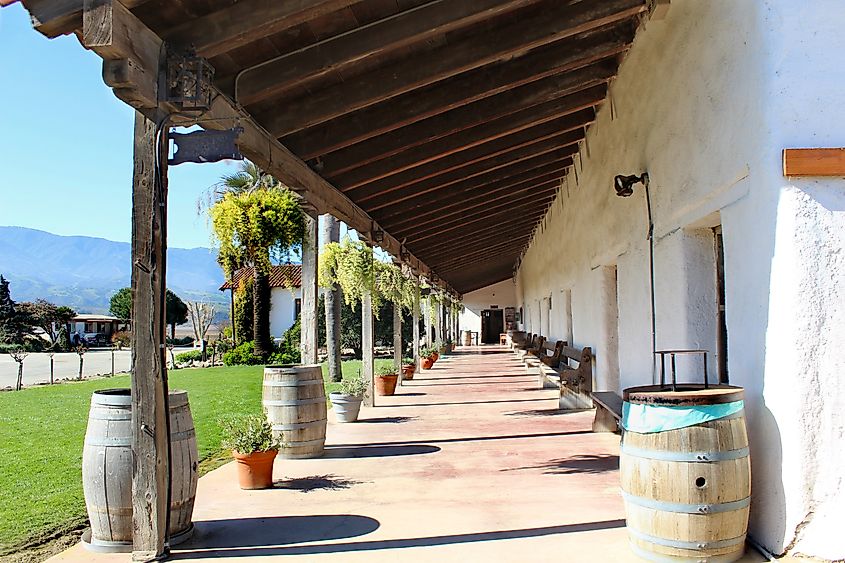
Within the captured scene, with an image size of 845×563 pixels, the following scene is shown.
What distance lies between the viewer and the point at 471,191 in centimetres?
1003

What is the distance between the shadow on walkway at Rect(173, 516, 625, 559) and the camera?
154 inches

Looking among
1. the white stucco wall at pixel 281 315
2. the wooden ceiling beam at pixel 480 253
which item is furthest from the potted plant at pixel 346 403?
the white stucco wall at pixel 281 315

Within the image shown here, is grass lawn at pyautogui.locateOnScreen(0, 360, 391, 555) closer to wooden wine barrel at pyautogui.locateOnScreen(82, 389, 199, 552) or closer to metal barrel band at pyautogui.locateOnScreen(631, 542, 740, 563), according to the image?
wooden wine barrel at pyautogui.locateOnScreen(82, 389, 199, 552)

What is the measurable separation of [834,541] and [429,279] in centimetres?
1468

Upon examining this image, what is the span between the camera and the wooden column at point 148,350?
3793 millimetres

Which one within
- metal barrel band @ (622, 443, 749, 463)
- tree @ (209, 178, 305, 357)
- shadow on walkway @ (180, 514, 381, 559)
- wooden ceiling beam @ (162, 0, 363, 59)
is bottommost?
shadow on walkway @ (180, 514, 381, 559)

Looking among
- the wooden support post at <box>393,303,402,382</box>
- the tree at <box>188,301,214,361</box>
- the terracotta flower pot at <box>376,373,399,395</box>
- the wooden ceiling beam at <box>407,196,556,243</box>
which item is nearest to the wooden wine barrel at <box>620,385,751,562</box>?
the wooden ceiling beam at <box>407,196,556,243</box>

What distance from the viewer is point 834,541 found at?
323 cm

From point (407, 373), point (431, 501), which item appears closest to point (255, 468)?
point (431, 501)

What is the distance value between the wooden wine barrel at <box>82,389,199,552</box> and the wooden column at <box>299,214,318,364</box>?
2.97 meters

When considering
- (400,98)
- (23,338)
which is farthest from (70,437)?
(23,338)

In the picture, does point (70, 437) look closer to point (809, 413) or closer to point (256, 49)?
point (256, 49)

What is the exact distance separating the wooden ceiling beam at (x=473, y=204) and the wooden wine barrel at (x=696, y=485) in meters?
7.11

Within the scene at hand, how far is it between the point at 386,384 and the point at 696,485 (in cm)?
923
